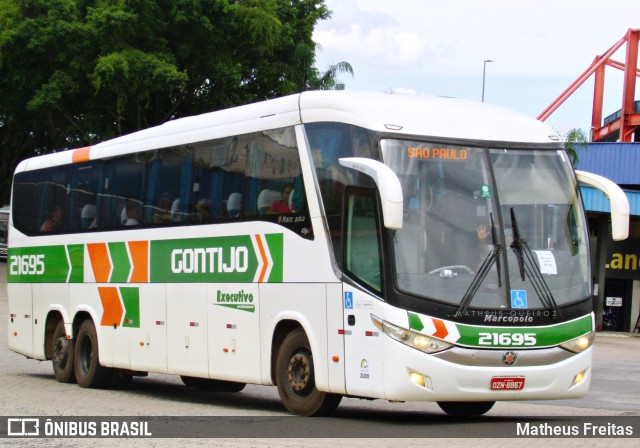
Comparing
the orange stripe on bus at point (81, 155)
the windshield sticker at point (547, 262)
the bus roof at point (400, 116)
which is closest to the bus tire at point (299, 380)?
the bus roof at point (400, 116)

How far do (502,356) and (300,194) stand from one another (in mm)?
2986

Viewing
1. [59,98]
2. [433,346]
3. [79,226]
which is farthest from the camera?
[59,98]

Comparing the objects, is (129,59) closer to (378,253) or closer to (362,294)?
(362,294)

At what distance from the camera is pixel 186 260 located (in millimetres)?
15969

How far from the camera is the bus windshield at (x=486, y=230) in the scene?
1199cm

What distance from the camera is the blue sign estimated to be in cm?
1247

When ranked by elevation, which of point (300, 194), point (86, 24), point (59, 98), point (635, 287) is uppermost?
point (86, 24)

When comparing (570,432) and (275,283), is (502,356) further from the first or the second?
(275,283)

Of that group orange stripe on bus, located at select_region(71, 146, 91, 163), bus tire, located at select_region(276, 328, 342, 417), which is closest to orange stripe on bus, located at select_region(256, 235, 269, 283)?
bus tire, located at select_region(276, 328, 342, 417)

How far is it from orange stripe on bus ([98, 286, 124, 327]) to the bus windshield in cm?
705

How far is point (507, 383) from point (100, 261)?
8.37 metres

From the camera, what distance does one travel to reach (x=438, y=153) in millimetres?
12438

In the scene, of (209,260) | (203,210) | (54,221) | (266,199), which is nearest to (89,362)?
(54,221)

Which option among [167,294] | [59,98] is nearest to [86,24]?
[59,98]
